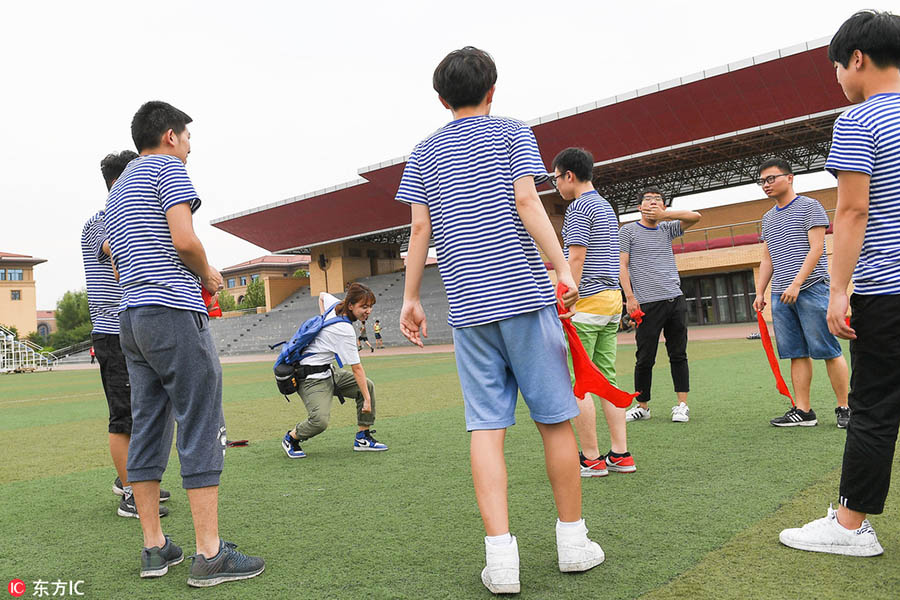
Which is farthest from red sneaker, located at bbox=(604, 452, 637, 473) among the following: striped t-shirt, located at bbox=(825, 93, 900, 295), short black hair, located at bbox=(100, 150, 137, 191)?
short black hair, located at bbox=(100, 150, 137, 191)

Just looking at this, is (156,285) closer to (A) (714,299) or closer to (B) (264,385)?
(B) (264,385)

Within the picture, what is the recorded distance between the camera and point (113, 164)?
12.6ft

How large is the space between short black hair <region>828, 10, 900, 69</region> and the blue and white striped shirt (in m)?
1.74

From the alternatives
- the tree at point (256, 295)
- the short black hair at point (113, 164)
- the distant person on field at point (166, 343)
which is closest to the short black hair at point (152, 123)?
the distant person on field at point (166, 343)

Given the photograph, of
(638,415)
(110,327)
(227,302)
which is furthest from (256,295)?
(110,327)

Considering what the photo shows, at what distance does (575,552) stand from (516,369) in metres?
0.74

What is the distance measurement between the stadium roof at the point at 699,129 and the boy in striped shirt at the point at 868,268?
1018 inches

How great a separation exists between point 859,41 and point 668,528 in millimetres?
2170

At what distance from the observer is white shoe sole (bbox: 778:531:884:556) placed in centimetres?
251

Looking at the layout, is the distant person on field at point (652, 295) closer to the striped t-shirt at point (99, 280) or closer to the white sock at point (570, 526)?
the white sock at point (570, 526)

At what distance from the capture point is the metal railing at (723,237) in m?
29.9

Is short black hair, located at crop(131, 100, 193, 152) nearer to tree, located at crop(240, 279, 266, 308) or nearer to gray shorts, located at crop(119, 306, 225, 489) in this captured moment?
gray shorts, located at crop(119, 306, 225, 489)

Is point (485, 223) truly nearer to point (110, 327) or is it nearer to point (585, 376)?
point (585, 376)

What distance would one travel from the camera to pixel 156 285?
279 centimetres
